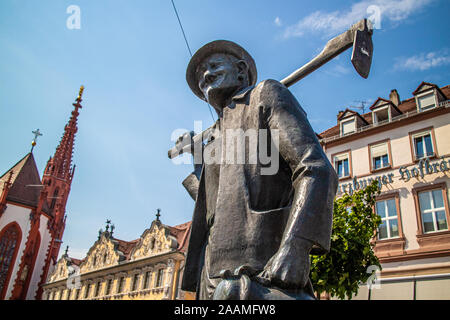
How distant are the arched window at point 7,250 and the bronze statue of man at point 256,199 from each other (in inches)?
2192

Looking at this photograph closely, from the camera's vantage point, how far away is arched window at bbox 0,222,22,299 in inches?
1933

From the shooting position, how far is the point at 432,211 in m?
18.4

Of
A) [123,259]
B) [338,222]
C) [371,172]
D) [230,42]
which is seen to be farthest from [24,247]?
[230,42]

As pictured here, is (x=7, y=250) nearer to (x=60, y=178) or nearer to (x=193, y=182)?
(x=60, y=178)

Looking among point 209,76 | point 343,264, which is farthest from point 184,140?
point 343,264

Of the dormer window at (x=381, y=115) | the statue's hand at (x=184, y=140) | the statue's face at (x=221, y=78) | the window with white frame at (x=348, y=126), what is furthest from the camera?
the window with white frame at (x=348, y=126)

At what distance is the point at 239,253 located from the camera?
6.06 ft

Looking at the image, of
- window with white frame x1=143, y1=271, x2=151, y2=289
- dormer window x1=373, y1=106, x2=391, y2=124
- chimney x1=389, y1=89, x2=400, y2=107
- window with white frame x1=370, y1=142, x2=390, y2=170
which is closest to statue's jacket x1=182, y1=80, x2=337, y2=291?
window with white frame x1=370, y1=142, x2=390, y2=170

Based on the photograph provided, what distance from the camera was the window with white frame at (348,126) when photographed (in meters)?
24.0

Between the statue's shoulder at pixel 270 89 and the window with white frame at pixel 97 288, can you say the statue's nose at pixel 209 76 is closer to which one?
the statue's shoulder at pixel 270 89

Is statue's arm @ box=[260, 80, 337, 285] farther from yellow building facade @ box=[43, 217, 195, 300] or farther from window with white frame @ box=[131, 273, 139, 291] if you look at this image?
window with white frame @ box=[131, 273, 139, 291]

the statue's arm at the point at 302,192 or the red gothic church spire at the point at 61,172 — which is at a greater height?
the red gothic church spire at the point at 61,172

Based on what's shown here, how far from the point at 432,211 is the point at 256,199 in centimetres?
1911

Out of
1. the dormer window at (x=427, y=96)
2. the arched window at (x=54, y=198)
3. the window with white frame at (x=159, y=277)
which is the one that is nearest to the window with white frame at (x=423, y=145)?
the dormer window at (x=427, y=96)
